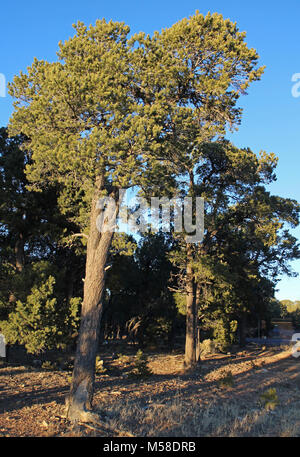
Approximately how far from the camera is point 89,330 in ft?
29.8

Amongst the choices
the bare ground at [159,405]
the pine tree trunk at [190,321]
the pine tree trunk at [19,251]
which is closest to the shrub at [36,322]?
the bare ground at [159,405]

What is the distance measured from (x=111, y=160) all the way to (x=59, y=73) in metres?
2.57

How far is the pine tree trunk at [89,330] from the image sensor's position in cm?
842

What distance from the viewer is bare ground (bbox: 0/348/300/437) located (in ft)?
24.0

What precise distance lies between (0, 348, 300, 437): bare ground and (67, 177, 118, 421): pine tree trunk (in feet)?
1.39

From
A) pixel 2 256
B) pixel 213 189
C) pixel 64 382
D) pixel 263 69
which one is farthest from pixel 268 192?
pixel 2 256

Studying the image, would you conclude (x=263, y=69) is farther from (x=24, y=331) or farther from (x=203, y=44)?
(x=24, y=331)

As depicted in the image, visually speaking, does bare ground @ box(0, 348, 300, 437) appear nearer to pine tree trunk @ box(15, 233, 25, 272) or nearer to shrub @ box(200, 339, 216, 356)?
pine tree trunk @ box(15, 233, 25, 272)

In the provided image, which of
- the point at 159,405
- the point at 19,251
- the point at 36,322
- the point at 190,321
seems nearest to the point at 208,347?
the point at 190,321

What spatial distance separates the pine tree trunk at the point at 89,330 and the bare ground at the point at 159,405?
1.39 feet

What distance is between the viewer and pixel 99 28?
1036 cm

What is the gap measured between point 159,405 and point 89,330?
2538 millimetres

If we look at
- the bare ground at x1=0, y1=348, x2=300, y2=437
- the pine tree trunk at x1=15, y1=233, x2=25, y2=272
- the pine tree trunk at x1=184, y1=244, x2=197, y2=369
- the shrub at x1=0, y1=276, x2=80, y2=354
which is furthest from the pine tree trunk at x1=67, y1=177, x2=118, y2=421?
the pine tree trunk at x1=15, y1=233, x2=25, y2=272

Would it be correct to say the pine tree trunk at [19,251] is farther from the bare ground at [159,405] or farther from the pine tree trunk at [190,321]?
the pine tree trunk at [190,321]
